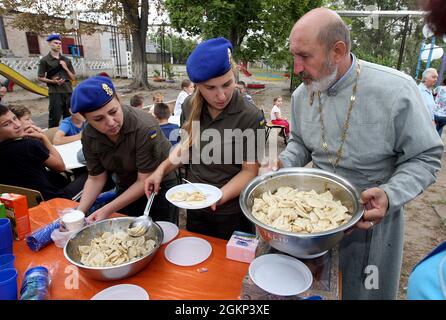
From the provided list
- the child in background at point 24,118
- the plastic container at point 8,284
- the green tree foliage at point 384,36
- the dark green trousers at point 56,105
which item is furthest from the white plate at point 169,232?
the green tree foliage at point 384,36

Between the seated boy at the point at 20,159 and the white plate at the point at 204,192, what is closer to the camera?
the white plate at the point at 204,192

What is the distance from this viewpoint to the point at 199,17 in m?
7.07

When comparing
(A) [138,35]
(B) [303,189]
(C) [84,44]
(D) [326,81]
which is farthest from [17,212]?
(C) [84,44]

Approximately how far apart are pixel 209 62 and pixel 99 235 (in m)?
1.09

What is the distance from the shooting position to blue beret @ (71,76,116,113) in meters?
1.63

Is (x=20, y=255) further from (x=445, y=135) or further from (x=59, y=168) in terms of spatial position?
(x=445, y=135)

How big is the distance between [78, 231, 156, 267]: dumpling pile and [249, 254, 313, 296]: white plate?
546 mm

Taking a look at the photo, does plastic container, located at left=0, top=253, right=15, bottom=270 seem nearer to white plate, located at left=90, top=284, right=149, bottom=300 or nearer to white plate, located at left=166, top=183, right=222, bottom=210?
white plate, located at left=90, top=284, right=149, bottom=300

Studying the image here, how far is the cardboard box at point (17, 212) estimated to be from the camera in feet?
5.37

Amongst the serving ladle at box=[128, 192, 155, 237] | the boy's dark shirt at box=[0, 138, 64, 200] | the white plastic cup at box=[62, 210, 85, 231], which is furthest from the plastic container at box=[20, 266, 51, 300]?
the boy's dark shirt at box=[0, 138, 64, 200]

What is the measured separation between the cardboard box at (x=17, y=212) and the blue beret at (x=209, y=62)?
1.21m

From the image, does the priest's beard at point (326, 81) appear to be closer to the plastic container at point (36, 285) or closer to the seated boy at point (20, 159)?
the plastic container at point (36, 285)

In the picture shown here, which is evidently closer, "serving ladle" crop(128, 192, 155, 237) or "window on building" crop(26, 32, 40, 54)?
"serving ladle" crop(128, 192, 155, 237)

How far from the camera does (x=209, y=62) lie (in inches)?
59.2
